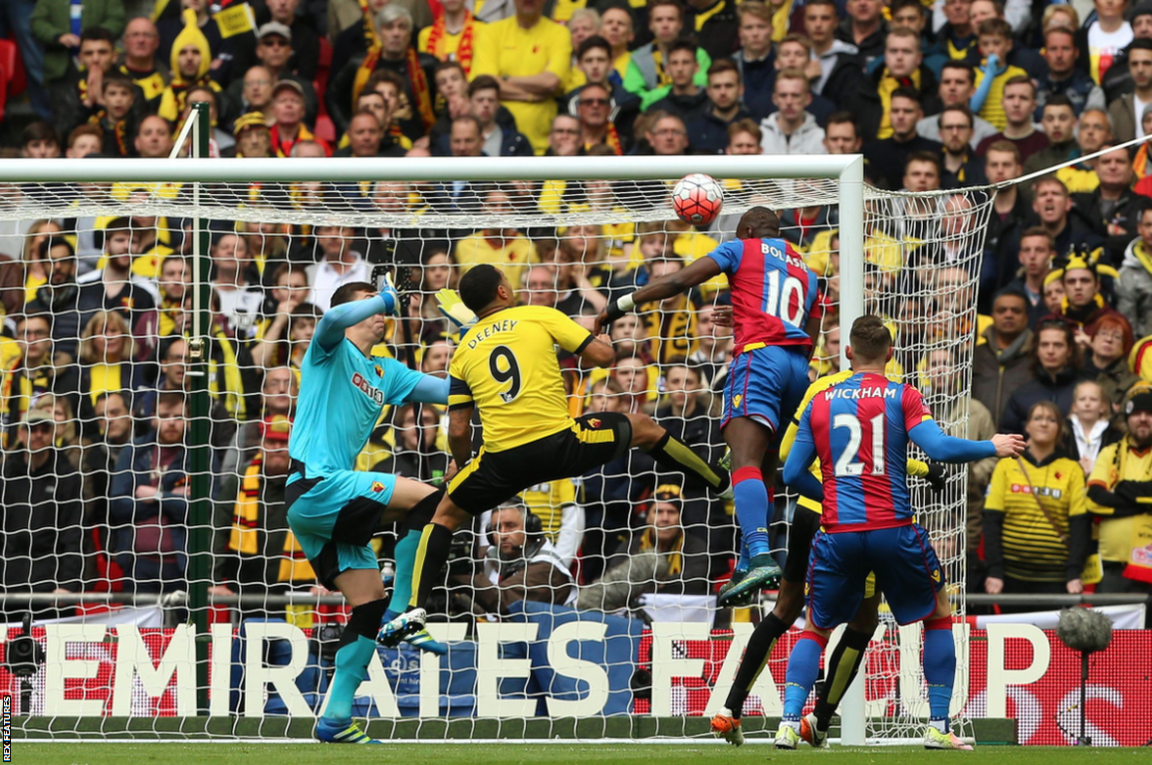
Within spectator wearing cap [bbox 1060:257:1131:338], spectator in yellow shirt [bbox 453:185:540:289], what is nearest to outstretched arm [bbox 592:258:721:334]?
spectator in yellow shirt [bbox 453:185:540:289]

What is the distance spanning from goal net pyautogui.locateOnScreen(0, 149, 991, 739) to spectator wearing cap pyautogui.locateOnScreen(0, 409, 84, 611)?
0.10 ft

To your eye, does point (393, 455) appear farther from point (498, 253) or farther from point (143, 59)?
point (143, 59)

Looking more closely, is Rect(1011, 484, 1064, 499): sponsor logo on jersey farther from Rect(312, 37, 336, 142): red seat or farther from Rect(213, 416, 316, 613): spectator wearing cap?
Rect(312, 37, 336, 142): red seat

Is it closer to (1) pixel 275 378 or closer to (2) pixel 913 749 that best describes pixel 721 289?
(1) pixel 275 378

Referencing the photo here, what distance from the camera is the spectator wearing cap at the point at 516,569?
35.0ft

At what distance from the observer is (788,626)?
8.45 meters

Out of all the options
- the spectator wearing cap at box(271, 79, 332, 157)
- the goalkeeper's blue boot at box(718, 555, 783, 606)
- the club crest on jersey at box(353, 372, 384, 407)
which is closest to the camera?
the goalkeeper's blue boot at box(718, 555, 783, 606)

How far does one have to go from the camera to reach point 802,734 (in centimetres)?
820

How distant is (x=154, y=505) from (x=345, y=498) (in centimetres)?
299

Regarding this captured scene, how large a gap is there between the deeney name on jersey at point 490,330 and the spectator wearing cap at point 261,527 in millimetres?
2736

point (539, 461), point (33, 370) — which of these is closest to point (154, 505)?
point (33, 370)

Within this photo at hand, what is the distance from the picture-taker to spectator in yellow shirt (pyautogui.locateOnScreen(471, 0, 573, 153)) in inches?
551

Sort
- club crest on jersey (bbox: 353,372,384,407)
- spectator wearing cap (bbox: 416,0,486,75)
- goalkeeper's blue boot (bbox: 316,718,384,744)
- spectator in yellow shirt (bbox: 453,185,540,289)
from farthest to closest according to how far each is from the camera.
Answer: spectator wearing cap (bbox: 416,0,486,75) < spectator in yellow shirt (bbox: 453,185,540,289) < club crest on jersey (bbox: 353,372,384,407) < goalkeeper's blue boot (bbox: 316,718,384,744)

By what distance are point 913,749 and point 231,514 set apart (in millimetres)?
5181
